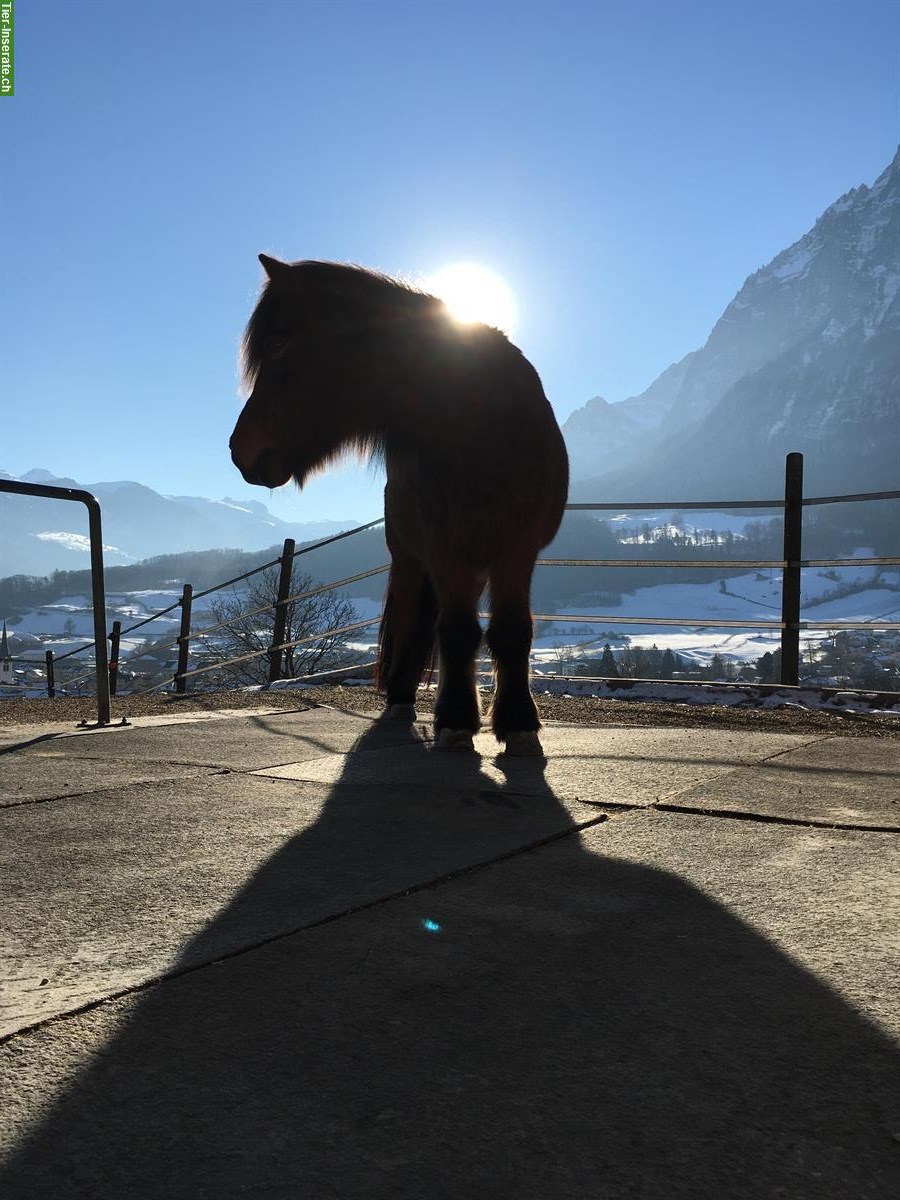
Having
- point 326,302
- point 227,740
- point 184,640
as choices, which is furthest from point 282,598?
point 326,302

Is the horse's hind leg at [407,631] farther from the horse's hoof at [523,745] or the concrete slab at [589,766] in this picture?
the horse's hoof at [523,745]

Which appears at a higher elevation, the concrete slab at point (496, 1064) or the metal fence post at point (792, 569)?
the metal fence post at point (792, 569)

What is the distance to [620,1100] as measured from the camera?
0.79 meters

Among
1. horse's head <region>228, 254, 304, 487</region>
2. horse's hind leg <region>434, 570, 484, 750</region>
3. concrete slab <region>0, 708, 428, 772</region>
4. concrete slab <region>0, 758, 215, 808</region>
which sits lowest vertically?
concrete slab <region>0, 708, 428, 772</region>

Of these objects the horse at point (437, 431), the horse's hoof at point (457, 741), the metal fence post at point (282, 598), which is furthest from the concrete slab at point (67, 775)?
the metal fence post at point (282, 598)

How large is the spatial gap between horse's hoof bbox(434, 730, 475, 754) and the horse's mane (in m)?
1.33

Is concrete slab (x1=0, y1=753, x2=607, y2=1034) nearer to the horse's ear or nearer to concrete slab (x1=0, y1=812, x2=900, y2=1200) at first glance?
concrete slab (x1=0, y1=812, x2=900, y2=1200)

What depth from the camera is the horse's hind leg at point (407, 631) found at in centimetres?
402

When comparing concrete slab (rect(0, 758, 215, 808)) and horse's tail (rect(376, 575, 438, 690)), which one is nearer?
concrete slab (rect(0, 758, 215, 808))

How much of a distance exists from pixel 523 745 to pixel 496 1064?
1.95 metres

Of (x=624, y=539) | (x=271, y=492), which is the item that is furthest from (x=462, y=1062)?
(x=624, y=539)

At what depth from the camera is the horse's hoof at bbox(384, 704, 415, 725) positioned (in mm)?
3924

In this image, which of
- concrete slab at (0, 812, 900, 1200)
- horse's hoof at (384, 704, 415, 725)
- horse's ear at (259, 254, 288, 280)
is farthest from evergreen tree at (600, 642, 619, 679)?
concrete slab at (0, 812, 900, 1200)

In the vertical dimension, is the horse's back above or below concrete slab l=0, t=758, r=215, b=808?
above
